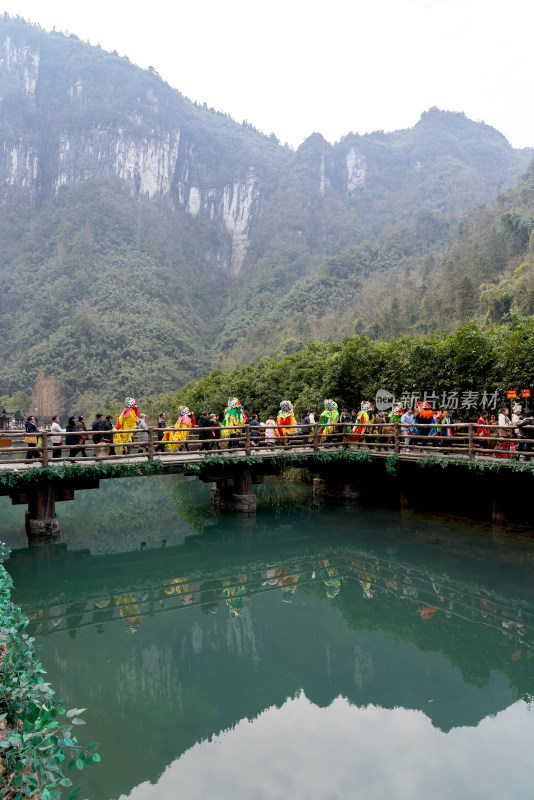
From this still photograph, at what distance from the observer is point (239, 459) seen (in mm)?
13367

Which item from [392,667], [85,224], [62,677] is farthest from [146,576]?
[85,224]

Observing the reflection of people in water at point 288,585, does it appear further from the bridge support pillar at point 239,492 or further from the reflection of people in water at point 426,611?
the bridge support pillar at point 239,492

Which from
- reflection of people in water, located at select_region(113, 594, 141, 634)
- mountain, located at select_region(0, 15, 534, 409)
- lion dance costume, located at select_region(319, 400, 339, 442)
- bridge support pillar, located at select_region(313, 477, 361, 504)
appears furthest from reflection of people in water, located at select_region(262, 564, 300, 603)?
mountain, located at select_region(0, 15, 534, 409)

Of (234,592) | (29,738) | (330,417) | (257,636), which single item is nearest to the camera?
(29,738)

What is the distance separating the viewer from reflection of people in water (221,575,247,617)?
28.2 feet

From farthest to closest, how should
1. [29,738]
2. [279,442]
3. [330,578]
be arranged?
[279,442], [330,578], [29,738]

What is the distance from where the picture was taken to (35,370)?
221 ft

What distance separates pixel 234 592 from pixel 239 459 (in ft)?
14.3

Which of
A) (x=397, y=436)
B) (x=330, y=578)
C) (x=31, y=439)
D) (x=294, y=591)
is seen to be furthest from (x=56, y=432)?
(x=397, y=436)

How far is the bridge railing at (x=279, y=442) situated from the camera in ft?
38.2

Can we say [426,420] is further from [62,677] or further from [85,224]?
[85,224]

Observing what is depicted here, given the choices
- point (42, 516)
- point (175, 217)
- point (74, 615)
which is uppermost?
point (175, 217)

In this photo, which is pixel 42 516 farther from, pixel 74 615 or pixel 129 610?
pixel 129 610

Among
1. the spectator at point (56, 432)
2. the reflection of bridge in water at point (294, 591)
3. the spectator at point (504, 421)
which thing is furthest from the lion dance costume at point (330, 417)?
the spectator at point (56, 432)
